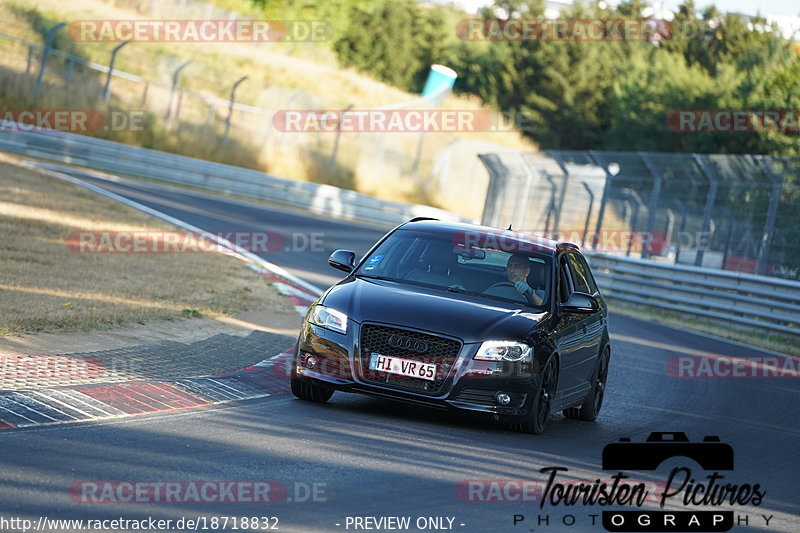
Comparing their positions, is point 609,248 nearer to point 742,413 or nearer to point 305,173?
point 742,413

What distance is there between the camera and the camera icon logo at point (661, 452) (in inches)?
343

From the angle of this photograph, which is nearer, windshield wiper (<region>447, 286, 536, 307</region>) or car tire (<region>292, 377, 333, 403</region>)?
car tire (<region>292, 377, 333, 403</region>)

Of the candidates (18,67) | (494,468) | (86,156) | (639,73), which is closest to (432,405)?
(494,468)

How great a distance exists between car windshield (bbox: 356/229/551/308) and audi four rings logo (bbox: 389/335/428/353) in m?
1.05

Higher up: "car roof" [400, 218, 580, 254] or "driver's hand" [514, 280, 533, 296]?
"car roof" [400, 218, 580, 254]

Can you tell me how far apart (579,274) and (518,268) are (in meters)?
1.21

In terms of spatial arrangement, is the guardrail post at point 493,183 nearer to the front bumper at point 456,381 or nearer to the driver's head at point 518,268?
the driver's head at point 518,268

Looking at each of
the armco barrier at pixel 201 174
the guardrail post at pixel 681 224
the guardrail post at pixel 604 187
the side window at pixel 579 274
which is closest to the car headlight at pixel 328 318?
the side window at pixel 579 274

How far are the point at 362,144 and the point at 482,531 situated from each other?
4255 cm

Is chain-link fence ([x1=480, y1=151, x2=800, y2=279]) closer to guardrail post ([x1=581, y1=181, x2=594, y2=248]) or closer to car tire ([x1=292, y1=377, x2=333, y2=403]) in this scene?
guardrail post ([x1=581, y1=181, x2=594, y2=248])

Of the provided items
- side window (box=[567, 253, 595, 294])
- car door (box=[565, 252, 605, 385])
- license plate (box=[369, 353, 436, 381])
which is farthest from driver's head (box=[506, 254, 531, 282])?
license plate (box=[369, 353, 436, 381])

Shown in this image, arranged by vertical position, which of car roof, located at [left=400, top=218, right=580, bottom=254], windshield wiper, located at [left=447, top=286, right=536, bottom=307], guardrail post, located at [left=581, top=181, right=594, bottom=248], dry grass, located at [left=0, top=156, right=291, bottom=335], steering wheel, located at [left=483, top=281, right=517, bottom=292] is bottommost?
dry grass, located at [left=0, top=156, right=291, bottom=335]

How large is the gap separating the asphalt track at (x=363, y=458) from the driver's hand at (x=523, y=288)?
3.60ft

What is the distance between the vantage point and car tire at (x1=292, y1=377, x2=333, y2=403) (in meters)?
9.20
